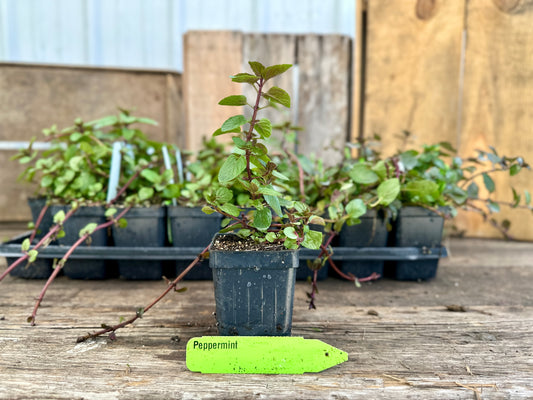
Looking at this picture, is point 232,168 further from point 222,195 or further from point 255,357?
point 255,357

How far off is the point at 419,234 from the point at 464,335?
0.39 meters

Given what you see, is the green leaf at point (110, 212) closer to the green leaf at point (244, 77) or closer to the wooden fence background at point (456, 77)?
the green leaf at point (244, 77)

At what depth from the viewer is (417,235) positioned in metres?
1.16

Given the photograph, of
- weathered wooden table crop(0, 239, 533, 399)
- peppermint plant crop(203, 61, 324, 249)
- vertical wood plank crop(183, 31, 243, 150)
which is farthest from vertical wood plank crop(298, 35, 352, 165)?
peppermint plant crop(203, 61, 324, 249)

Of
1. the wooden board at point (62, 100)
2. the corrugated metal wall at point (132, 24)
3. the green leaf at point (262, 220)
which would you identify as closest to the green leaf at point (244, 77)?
the green leaf at point (262, 220)

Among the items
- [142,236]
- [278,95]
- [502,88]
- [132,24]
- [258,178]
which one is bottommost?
[142,236]

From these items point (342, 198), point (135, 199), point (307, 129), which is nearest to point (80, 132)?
point (135, 199)

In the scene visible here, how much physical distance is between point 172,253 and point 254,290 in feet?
1.60

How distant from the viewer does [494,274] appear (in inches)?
49.4

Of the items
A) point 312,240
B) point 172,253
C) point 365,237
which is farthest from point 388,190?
point 172,253

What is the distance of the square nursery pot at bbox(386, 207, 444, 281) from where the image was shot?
1.15 metres

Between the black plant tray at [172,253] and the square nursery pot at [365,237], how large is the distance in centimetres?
3

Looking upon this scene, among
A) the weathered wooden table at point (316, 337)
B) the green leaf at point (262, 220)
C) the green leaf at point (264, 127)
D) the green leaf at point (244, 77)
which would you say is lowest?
the weathered wooden table at point (316, 337)

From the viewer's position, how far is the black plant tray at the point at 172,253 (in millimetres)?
1107
